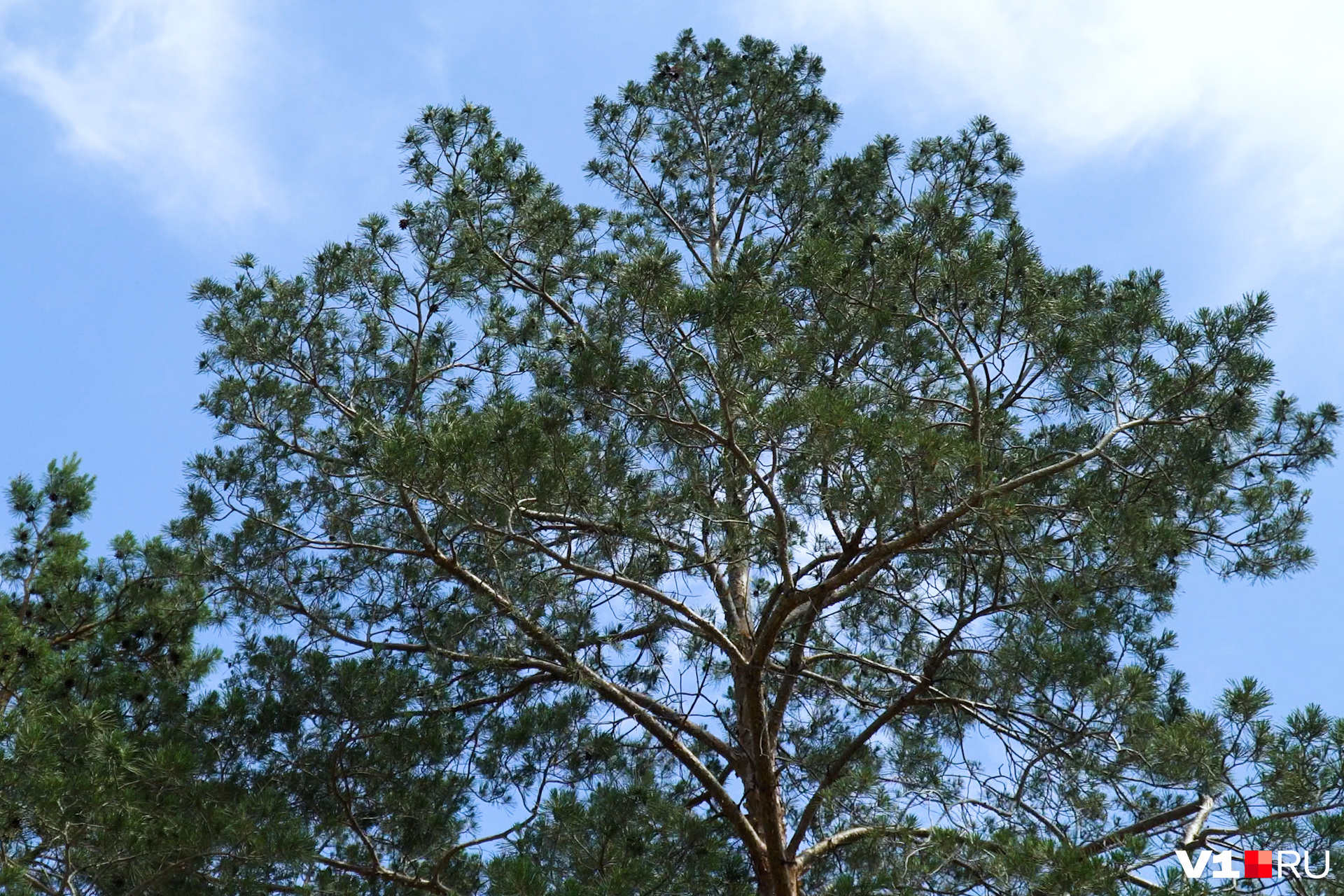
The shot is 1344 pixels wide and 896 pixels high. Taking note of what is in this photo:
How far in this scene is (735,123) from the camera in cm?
796

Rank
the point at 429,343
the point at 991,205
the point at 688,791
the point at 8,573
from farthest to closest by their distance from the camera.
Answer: the point at 8,573 → the point at 991,205 → the point at 429,343 → the point at 688,791

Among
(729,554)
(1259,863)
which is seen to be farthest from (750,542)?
(1259,863)

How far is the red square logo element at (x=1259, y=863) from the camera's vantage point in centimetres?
412

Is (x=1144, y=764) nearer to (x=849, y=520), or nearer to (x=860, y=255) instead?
(x=849, y=520)

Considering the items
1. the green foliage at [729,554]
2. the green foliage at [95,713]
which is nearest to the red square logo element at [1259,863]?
the green foliage at [729,554]

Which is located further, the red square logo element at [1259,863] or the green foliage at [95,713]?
the green foliage at [95,713]

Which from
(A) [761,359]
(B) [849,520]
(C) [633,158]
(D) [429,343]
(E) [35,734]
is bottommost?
(E) [35,734]

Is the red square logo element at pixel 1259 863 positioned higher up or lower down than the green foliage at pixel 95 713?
lower down

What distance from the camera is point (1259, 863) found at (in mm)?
4145

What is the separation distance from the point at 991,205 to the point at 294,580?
377 cm

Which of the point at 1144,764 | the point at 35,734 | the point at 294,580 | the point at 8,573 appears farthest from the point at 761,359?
the point at 8,573

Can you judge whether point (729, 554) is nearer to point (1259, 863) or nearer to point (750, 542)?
point (750, 542)

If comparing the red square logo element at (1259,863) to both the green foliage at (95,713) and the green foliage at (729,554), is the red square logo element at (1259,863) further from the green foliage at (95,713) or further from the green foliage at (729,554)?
the green foliage at (95,713)

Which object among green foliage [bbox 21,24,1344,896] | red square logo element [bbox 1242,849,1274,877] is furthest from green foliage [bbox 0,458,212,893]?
red square logo element [bbox 1242,849,1274,877]
